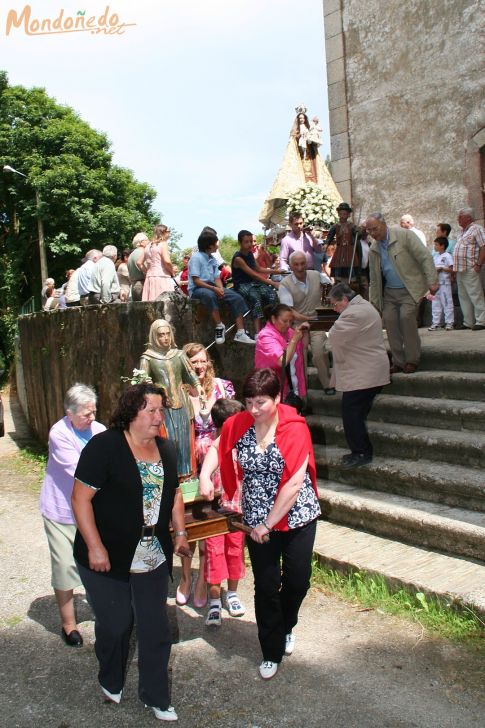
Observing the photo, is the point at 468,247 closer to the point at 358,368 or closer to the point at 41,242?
the point at 358,368

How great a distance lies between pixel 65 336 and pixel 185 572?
24.2 ft

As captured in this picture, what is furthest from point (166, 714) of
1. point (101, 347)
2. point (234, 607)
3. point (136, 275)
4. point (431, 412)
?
point (136, 275)

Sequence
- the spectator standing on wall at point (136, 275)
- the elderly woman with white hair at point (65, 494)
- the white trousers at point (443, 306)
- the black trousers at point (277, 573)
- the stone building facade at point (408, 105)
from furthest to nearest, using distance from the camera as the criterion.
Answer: the stone building facade at point (408, 105)
the white trousers at point (443, 306)
the spectator standing on wall at point (136, 275)
the elderly woman with white hair at point (65, 494)
the black trousers at point (277, 573)

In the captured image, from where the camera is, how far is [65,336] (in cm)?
1230

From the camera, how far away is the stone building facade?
11477 millimetres

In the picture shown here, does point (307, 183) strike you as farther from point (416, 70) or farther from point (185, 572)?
point (185, 572)

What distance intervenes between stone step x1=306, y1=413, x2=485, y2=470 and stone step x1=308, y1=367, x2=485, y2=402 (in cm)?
47

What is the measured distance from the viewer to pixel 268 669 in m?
4.30

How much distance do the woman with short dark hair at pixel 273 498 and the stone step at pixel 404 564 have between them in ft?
3.50

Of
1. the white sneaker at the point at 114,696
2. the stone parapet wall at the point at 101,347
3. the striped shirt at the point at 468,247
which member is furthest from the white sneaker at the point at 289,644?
the striped shirt at the point at 468,247

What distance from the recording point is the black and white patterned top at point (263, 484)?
13.7 feet

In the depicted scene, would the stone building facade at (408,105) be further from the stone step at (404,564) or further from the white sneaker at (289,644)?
the white sneaker at (289,644)

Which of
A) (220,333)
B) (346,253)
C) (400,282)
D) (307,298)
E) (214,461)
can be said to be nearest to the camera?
(214,461)

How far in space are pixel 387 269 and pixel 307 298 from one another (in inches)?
38.7
